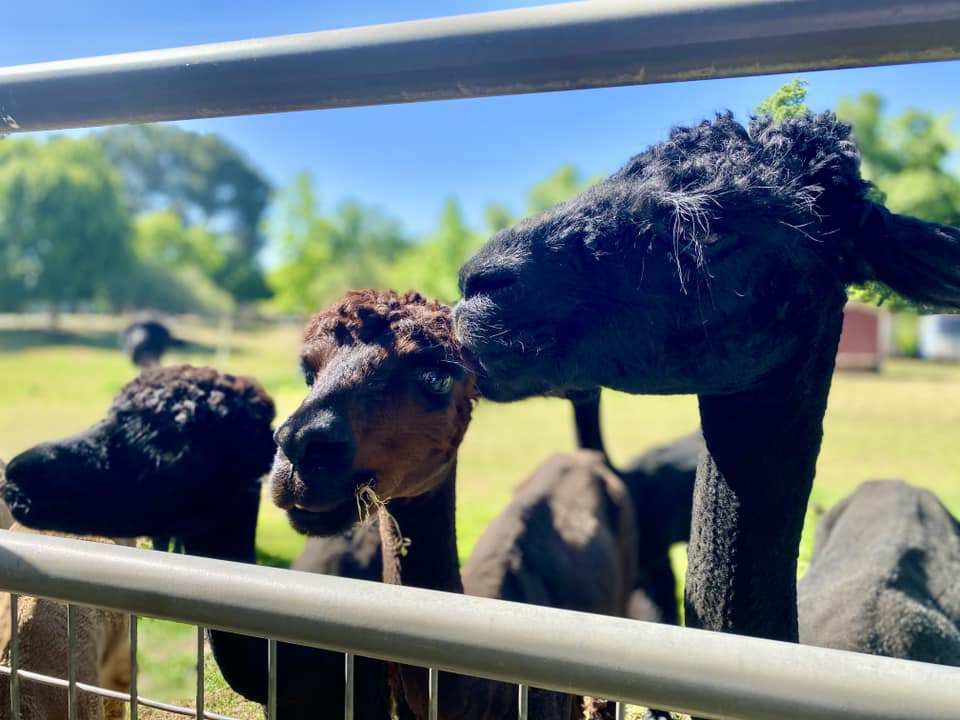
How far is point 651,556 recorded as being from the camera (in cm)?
592

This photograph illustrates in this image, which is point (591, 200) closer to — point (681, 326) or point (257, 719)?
point (681, 326)

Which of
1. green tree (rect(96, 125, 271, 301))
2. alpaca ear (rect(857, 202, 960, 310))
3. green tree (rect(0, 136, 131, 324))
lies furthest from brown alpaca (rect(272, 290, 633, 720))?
green tree (rect(96, 125, 271, 301))

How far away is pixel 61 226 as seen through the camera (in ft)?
121

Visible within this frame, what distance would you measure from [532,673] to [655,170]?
143cm

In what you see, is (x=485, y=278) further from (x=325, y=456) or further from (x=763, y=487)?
(x=763, y=487)

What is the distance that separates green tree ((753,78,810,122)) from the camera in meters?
2.03

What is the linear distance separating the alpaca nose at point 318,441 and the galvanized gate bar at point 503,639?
2.69 ft

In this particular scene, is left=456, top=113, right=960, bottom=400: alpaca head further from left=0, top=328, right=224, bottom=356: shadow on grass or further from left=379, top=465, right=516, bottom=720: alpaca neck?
left=0, top=328, right=224, bottom=356: shadow on grass

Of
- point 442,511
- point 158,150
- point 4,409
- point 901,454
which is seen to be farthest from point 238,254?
point 442,511

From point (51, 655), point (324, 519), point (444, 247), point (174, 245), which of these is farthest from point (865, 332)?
point (174, 245)

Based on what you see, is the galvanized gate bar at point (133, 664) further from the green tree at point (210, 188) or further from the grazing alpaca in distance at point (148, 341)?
the green tree at point (210, 188)

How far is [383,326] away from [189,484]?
4.15 feet

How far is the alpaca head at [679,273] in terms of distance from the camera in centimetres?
198

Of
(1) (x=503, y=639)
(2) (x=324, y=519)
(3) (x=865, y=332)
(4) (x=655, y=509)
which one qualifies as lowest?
(4) (x=655, y=509)
